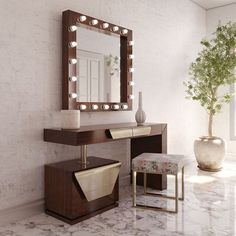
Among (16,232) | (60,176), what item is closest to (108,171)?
(60,176)

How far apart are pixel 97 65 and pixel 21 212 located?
4.99 feet

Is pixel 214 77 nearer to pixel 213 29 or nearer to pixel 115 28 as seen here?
pixel 213 29

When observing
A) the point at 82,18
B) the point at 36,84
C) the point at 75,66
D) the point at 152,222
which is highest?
the point at 82,18

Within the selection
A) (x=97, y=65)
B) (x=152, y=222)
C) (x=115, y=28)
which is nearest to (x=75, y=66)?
(x=97, y=65)

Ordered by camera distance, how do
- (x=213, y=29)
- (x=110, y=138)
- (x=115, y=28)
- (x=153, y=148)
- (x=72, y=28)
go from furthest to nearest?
(x=213, y=29) < (x=153, y=148) < (x=115, y=28) < (x=72, y=28) < (x=110, y=138)

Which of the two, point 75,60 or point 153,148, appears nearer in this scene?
point 75,60

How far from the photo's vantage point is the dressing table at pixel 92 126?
7.32ft

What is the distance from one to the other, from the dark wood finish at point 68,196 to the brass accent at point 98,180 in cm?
4

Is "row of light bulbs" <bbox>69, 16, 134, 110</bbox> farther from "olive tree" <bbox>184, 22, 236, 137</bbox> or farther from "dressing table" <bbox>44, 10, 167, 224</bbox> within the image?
"olive tree" <bbox>184, 22, 236, 137</bbox>

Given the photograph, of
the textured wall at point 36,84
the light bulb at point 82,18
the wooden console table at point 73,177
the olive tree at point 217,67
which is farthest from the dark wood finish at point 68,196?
the olive tree at point 217,67

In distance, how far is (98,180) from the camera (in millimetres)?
2365

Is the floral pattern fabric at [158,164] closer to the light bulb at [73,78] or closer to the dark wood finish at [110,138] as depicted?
the dark wood finish at [110,138]

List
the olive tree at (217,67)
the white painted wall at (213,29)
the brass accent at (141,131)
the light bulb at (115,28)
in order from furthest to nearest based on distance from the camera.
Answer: the white painted wall at (213,29) → the olive tree at (217,67) → the light bulb at (115,28) → the brass accent at (141,131)

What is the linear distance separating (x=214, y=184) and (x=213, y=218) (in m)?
1.07
